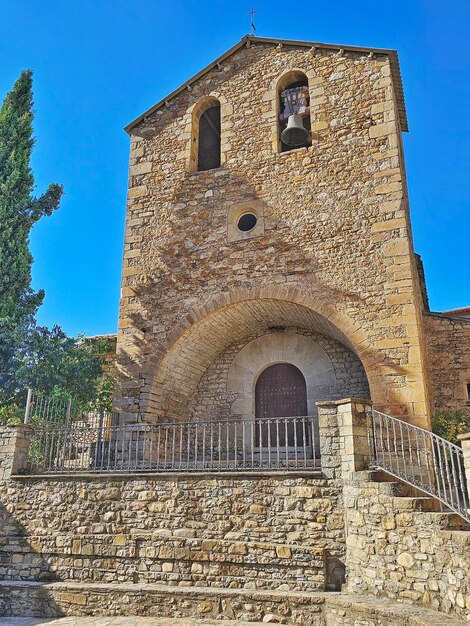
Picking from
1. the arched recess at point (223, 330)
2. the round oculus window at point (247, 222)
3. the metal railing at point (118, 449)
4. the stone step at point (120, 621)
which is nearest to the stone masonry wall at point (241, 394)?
the arched recess at point (223, 330)

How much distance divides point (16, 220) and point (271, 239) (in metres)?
5.80

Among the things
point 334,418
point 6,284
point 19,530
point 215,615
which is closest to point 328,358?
point 334,418

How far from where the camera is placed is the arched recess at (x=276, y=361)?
9.65m

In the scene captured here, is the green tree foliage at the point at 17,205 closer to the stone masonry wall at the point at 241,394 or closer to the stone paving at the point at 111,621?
the stone masonry wall at the point at 241,394

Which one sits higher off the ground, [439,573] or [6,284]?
[6,284]

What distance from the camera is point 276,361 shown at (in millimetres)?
10117

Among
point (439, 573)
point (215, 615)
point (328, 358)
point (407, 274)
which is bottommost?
point (215, 615)

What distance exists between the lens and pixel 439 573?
16.7 ft

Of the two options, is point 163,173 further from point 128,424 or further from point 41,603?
point 41,603

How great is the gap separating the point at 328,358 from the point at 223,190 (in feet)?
12.5

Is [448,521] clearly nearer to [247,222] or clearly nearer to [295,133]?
[247,222]

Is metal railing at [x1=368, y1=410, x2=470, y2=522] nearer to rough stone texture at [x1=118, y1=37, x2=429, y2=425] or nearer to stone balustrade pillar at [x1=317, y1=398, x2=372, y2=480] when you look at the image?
stone balustrade pillar at [x1=317, y1=398, x2=372, y2=480]

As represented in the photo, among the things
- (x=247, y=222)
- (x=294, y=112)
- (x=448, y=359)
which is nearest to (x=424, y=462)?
(x=448, y=359)

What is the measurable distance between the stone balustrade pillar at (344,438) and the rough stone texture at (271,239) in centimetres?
145
